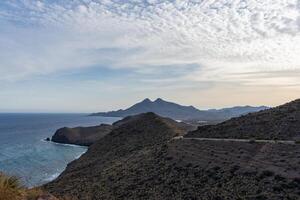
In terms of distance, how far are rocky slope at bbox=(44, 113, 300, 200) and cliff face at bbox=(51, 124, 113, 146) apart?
71.2 metres

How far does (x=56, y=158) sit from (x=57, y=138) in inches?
1625

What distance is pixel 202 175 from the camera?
32.9 metres

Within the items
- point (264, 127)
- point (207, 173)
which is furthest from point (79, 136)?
point (207, 173)

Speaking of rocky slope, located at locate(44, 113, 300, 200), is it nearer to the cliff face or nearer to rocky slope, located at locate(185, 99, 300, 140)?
rocky slope, located at locate(185, 99, 300, 140)

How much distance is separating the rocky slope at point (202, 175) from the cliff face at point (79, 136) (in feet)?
234

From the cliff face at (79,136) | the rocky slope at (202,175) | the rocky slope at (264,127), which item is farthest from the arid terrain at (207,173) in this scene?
the cliff face at (79,136)

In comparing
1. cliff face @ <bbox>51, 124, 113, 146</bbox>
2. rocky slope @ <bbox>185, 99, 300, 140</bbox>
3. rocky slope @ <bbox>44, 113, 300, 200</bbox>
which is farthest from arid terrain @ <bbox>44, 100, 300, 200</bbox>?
cliff face @ <bbox>51, 124, 113, 146</bbox>

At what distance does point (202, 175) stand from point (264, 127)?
16.1 meters

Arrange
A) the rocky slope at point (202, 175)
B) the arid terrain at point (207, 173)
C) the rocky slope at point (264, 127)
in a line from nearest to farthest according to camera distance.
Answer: the rocky slope at point (202, 175) → the arid terrain at point (207, 173) → the rocky slope at point (264, 127)

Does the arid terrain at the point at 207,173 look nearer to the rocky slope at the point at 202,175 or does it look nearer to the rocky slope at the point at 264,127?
the rocky slope at the point at 202,175

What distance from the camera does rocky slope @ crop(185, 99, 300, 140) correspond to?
41438 millimetres

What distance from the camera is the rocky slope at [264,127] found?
41.4m

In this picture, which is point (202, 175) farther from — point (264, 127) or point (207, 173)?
point (264, 127)

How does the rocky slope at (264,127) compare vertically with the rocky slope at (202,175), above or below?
above
